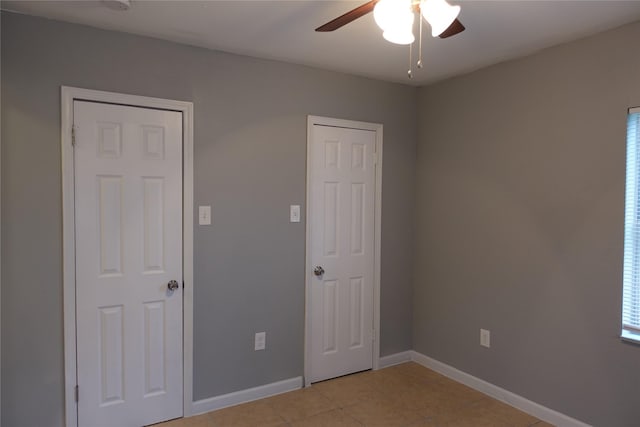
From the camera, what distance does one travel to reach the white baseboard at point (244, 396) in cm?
279

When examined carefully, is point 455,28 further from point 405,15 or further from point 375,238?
point 375,238

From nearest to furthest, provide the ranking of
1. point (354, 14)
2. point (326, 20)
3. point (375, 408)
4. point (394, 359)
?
point (354, 14) < point (326, 20) < point (375, 408) < point (394, 359)

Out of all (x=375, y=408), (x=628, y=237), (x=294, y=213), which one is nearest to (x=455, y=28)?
(x=628, y=237)

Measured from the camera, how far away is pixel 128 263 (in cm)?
254

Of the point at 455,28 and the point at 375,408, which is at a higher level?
the point at 455,28

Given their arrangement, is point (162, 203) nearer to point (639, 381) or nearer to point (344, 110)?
point (344, 110)

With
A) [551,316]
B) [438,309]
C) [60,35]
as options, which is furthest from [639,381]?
[60,35]

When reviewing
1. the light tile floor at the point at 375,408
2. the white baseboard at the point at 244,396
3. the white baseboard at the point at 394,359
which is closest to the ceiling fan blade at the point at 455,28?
the light tile floor at the point at 375,408

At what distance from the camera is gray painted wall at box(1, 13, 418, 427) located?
226cm

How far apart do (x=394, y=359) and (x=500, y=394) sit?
0.93 m

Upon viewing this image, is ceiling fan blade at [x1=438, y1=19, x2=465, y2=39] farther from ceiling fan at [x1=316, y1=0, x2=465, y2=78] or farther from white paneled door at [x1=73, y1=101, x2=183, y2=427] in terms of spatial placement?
white paneled door at [x1=73, y1=101, x2=183, y2=427]

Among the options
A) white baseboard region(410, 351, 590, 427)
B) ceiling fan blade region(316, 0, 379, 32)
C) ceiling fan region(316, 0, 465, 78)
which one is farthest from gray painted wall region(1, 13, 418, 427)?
ceiling fan region(316, 0, 465, 78)

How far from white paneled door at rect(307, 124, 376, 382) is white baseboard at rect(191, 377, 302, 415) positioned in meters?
0.20

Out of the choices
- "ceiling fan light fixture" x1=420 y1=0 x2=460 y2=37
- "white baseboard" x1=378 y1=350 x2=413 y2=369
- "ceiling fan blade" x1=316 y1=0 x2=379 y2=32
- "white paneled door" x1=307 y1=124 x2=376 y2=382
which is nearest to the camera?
"ceiling fan light fixture" x1=420 y1=0 x2=460 y2=37
